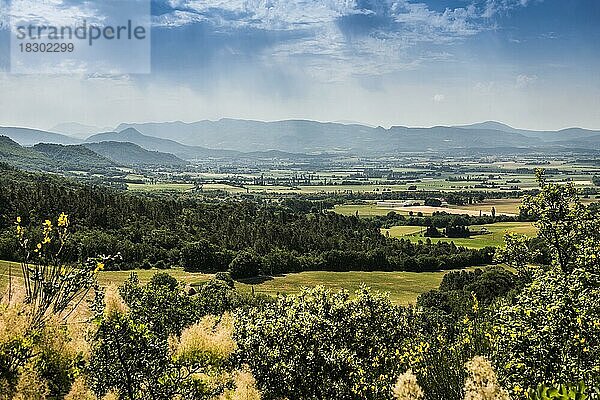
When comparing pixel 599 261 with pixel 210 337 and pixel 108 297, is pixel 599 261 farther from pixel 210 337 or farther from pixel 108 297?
pixel 108 297

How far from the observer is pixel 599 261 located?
14.2 m

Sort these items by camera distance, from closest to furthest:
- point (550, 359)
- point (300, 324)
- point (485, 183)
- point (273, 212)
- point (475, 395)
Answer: point (475, 395)
point (550, 359)
point (300, 324)
point (273, 212)
point (485, 183)

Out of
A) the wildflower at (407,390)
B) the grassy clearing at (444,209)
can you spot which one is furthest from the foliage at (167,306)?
the grassy clearing at (444,209)

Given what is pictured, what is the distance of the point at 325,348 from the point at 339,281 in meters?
59.4

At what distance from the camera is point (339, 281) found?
229ft

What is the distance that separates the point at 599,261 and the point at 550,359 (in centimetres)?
650

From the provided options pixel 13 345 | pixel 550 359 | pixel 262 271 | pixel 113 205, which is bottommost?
pixel 262 271

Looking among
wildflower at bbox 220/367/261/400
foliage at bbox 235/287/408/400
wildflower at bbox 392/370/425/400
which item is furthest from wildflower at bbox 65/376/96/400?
wildflower at bbox 392/370/425/400

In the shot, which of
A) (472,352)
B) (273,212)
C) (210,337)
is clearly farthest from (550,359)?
(273,212)

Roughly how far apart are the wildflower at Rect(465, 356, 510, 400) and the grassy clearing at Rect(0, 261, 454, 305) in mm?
51697

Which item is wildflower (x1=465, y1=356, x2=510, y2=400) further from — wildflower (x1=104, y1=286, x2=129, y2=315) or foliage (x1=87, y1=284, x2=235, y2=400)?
wildflower (x1=104, y1=286, x2=129, y2=315)

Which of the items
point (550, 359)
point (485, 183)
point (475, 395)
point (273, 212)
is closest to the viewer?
point (475, 395)

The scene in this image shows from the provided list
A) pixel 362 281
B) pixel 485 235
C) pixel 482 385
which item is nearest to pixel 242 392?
pixel 482 385

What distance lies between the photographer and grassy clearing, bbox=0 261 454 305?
62.4 m
